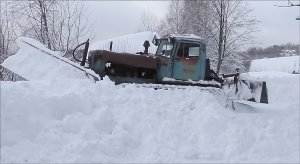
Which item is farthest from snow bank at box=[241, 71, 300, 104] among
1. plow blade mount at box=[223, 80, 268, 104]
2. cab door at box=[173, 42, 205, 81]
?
cab door at box=[173, 42, 205, 81]

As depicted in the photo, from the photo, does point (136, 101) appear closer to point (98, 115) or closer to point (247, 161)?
point (98, 115)

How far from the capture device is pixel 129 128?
7.83 metres

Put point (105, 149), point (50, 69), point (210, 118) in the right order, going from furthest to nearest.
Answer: point (50, 69)
point (210, 118)
point (105, 149)

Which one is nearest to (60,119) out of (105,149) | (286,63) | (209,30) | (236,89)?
(105,149)

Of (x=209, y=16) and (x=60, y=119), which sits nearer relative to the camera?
(x=60, y=119)

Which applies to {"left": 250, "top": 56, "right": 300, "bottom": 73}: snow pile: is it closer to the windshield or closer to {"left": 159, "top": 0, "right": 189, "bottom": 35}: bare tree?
{"left": 159, "top": 0, "right": 189, "bottom": 35}: bare tree

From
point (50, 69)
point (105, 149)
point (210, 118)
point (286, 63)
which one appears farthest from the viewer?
point (286, 63)

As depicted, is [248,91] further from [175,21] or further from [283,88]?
[175,21]

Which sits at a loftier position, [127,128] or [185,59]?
[185,59]

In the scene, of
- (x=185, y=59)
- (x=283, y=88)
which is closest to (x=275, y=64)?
(x=283, y=88)

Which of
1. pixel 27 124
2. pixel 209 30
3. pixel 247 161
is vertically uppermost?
pixel 209 30

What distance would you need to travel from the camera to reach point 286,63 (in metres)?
59.2

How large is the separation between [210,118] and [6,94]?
12.8ft

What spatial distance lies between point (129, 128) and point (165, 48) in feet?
18.1
